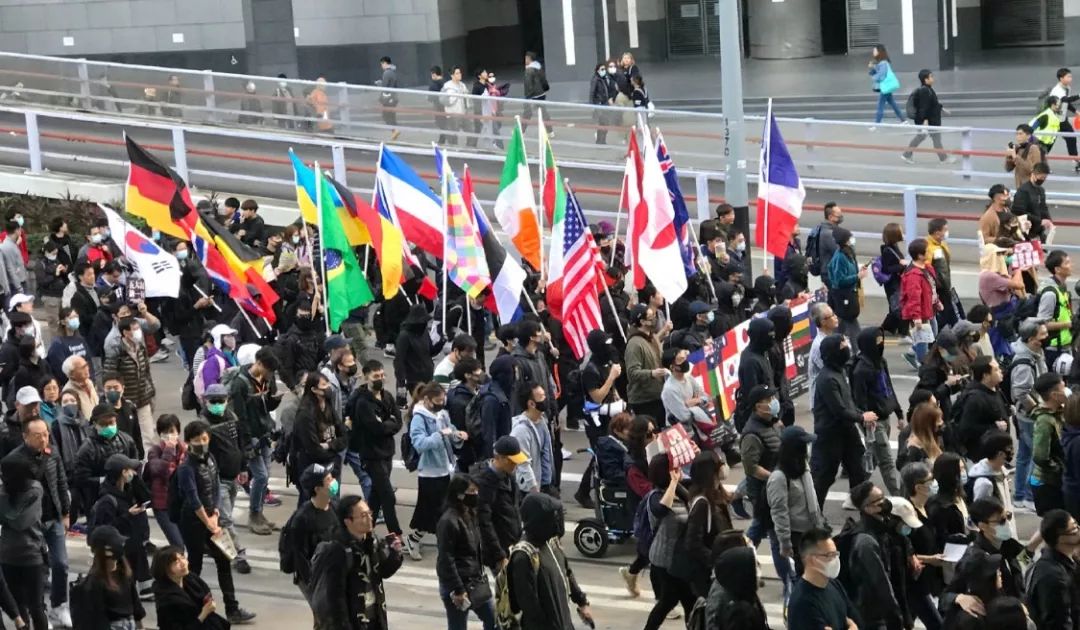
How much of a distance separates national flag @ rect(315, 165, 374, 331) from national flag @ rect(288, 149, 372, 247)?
44 cm

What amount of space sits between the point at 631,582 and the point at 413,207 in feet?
18.4

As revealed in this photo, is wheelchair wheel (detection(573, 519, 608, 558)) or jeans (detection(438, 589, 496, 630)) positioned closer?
jeans (detection(438, 589, 496, 630))

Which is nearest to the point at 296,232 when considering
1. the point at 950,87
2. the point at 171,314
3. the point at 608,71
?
the point at 171,314

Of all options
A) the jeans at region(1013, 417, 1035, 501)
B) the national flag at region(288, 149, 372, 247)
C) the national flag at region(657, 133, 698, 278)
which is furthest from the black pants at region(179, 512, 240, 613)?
the national flag at region(657, 133, 698, 278)

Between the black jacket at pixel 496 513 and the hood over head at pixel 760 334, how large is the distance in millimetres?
2968

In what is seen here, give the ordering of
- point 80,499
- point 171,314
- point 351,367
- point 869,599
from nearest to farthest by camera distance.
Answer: point 869,599 < point 80,499 < point 351,367 < point 171,314

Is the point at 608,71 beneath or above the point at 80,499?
above

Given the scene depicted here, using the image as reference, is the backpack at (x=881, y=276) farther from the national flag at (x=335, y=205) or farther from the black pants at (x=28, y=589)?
the black pants at (x=28, y=589)

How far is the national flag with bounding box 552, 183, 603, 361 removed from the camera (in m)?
15.5

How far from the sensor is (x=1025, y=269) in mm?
16875

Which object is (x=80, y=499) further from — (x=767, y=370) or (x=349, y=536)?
(x=767, y=370)

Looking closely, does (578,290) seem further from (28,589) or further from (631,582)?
(28,589)

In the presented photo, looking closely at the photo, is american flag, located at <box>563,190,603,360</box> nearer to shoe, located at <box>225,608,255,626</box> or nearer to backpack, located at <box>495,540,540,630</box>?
shoe, located at <box>225,608,255,626</box>

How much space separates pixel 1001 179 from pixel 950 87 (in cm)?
1237
